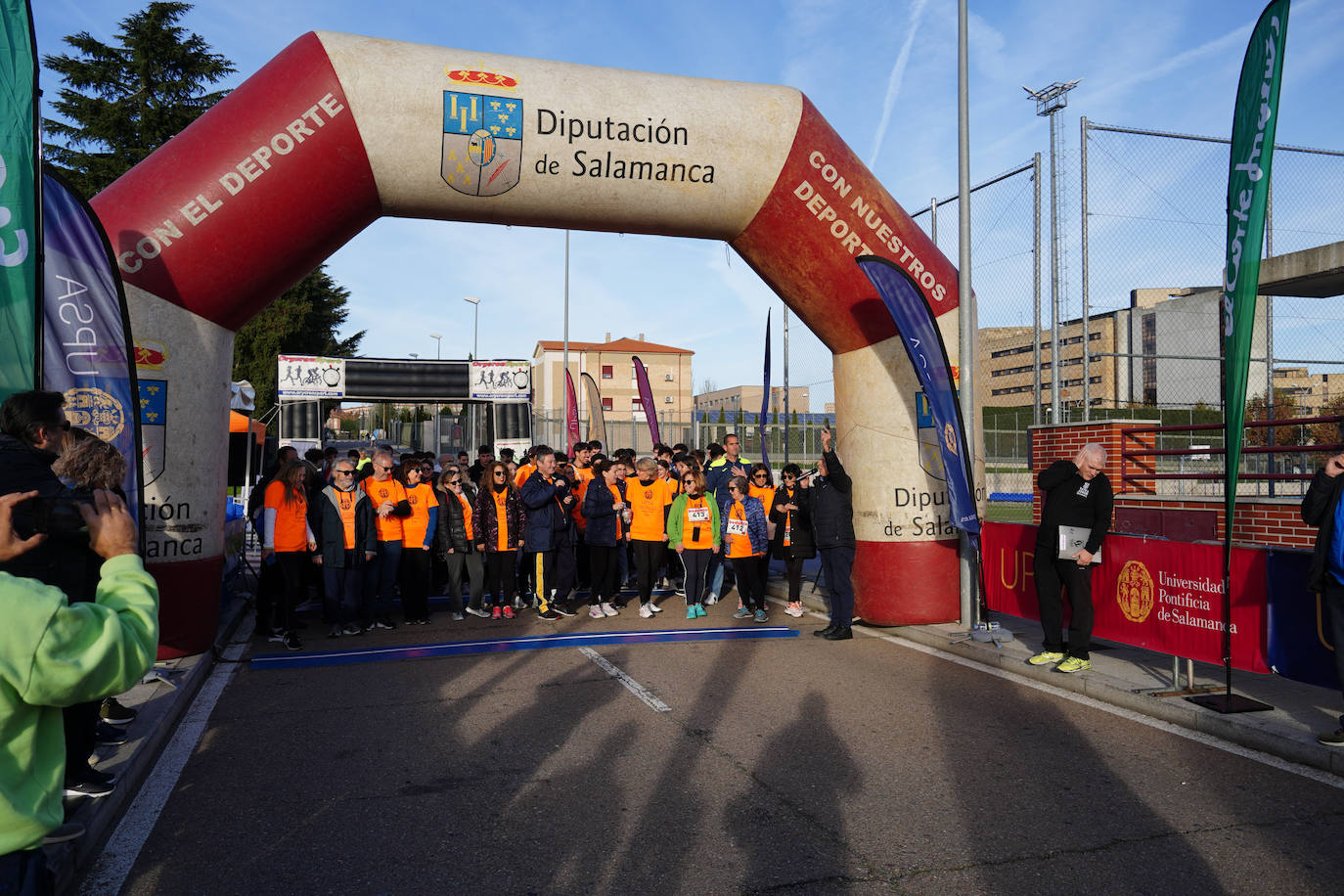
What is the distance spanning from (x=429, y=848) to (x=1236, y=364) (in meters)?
5.22

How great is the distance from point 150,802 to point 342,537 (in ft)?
14.3

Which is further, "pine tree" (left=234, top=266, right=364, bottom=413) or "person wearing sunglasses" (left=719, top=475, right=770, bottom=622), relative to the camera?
"pine tree" (left=234, top=266, right=364, bottom=413)

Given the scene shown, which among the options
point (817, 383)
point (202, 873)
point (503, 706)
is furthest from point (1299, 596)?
point (817, 383)

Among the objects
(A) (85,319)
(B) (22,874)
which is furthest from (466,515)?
(B) (22,874)

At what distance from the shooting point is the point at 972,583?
8.51 metres

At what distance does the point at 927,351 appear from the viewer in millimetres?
8484

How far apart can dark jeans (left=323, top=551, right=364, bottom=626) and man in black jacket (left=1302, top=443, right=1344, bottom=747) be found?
7.83 meters

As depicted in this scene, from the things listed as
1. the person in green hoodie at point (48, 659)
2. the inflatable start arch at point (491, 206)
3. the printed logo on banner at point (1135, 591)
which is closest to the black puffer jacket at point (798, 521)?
the inflatable start arch at point (491, 206)

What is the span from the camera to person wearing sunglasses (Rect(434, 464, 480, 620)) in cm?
1038

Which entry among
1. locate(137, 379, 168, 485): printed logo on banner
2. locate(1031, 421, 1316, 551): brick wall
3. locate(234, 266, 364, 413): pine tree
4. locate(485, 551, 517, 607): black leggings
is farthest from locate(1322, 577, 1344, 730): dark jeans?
locate(234, 266, 364, 413): pine tree

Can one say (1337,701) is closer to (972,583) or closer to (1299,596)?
(1299,596)

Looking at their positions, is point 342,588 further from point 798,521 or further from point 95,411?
point 798,521

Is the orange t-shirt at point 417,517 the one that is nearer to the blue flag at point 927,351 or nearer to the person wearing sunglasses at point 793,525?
the person wearing sunglasses at point 793,525

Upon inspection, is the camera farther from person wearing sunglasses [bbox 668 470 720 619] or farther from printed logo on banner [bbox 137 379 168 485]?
person wearing sunglasses [bbox 668 470 720 619]
